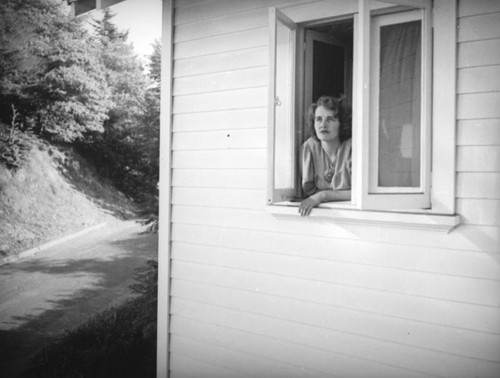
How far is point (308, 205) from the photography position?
2758 mm

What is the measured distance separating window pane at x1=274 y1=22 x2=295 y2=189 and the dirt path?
558cm

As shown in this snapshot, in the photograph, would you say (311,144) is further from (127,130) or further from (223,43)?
(127,130)

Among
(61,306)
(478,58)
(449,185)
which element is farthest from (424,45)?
(61,306)

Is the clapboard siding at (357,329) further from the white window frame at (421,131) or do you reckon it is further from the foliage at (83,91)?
the foliage at (83,91)

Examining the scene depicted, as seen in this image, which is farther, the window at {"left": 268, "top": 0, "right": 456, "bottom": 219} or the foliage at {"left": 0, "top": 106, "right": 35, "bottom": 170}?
the foliage at {"left": 0, "top": 106, "right": 35, "bottom": 170}

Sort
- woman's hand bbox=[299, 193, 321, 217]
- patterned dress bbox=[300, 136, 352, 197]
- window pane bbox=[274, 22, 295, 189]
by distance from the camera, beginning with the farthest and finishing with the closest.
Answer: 1. patterned dress bbox=[300, 136, 352, 197]
2. window pane bbox=[274, 22, 295, 189]
3. woman's hand bbox=[299, 193, 321, 217]

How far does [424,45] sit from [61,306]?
7.27 m

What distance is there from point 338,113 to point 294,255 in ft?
3.50

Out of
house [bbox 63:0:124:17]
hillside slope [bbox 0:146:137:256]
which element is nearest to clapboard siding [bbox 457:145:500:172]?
house [bbox 63:0:124:17]

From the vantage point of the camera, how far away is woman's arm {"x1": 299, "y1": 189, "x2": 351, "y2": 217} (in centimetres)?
276

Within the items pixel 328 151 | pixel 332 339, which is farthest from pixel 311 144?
pixel 332 339

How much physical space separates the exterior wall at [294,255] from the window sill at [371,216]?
7cm

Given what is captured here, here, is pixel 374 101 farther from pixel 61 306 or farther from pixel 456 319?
pixel 61 306

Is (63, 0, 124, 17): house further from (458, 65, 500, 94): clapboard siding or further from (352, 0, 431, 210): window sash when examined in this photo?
(458, 65, 500, 94): clapboard siding
